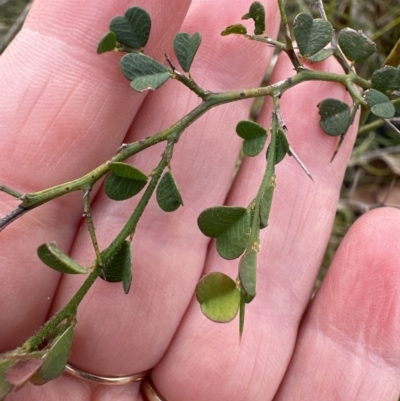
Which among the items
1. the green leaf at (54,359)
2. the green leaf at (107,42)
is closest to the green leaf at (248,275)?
the green leaf at (54,359)

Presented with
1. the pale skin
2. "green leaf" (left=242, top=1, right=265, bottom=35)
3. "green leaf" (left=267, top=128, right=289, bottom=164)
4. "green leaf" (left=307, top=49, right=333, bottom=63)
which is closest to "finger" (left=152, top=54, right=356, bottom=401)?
the pale skin

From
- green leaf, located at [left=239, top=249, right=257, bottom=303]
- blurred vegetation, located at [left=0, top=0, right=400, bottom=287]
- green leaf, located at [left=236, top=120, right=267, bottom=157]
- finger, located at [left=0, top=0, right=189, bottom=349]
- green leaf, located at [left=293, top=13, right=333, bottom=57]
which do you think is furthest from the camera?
blurred vegetation, located at [left=0, top=0, right=400, bottom=287]

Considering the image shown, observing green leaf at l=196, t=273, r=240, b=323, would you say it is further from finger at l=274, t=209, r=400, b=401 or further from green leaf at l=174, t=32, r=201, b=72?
finger at l=274, t=209, r=400, b=401

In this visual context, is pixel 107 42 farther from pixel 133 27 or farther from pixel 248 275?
pixel 248 275

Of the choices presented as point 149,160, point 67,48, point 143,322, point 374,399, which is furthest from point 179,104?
point 374,399

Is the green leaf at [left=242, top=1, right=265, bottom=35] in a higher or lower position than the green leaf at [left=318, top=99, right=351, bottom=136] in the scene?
higher

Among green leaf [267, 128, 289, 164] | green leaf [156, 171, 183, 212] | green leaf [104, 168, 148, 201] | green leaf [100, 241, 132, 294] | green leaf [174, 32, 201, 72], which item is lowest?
green leaf [100, 241, 132, 294]

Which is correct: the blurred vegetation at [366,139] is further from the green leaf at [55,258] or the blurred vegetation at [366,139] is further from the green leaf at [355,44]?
the green leaf at [55,258]
